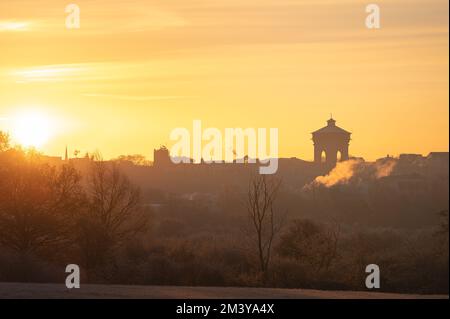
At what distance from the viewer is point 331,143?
12175 cm

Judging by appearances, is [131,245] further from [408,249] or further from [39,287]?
[39,287]

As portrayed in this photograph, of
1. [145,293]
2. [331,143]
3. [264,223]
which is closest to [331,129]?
[331,143]

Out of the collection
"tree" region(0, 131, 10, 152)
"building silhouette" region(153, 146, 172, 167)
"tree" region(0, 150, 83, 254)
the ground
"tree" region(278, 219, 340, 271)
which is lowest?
the ground

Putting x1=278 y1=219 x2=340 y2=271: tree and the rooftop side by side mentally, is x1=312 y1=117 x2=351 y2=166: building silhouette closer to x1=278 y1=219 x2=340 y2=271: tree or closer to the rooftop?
the rooftop

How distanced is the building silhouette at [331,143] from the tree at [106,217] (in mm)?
64319

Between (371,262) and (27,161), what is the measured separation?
19.1 m

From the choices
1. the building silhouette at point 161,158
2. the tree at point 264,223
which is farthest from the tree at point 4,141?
the building silhouette at point 161,158

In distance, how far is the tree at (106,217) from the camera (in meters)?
42.8

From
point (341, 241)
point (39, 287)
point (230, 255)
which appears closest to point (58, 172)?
point (230, 255)

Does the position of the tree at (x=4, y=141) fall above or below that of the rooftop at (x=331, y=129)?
below

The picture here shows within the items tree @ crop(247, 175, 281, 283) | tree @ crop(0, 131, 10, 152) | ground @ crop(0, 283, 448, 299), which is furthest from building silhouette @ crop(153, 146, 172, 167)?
ground @ crop(0, 283, 448, 299)

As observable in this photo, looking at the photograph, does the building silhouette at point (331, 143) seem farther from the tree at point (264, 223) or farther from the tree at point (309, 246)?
the tree at point (309, 246)

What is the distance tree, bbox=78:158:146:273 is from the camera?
42750 mm

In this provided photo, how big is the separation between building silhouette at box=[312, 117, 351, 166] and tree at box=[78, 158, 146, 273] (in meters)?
64.3
